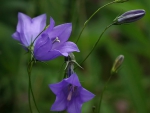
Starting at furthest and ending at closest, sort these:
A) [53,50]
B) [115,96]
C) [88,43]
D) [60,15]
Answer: [115,96] < [88,43] < [60,15] < [53,50]

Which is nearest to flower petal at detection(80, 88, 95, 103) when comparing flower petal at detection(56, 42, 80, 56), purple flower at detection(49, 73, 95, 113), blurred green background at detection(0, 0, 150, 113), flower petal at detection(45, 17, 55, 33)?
purple flower at detection(49, 73, 95, 113)

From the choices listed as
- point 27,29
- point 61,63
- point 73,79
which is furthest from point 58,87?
point 61,63

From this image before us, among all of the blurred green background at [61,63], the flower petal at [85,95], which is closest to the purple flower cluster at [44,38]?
the flower petal at [85,95]

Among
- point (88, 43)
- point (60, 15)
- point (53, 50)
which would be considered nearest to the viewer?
point (53, 50)

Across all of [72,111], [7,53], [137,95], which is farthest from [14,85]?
[72,111]

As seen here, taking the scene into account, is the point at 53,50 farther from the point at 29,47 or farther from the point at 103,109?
the point at 103,109

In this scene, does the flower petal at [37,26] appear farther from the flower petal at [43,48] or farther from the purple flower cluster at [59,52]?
the flower petal at [43,48]

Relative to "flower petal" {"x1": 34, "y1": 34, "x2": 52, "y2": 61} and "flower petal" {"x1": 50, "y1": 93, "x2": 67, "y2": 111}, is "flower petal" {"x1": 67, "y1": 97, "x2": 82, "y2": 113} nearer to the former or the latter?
"flower petal" {"x1": 50, "y1": 93, "x2": 67, "y2": 111}
